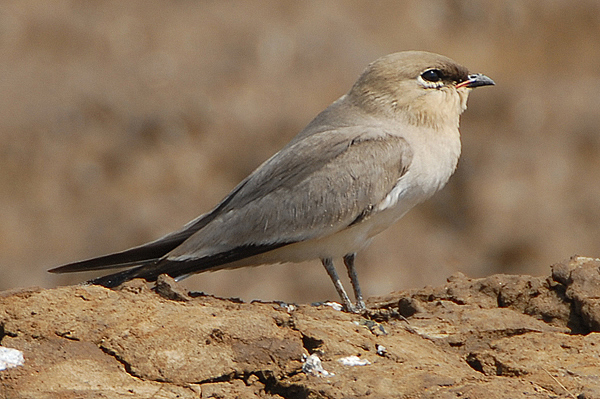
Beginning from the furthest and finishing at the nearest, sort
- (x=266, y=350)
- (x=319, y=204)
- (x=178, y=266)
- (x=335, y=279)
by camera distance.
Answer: (x=335, y=279), (x=319, y=204), (x=178, y=266), (x=266, y=350)

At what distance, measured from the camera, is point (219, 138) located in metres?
18.4

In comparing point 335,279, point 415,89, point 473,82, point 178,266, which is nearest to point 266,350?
point 178,266

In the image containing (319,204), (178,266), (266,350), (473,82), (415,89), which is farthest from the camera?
(473,82)

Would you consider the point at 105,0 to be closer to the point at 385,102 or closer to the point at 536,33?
the point at 536,33

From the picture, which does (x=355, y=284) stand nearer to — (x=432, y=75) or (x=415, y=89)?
(x=415, y=89)

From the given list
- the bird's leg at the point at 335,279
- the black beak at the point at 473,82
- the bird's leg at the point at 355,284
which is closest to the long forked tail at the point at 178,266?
the bird's leg at the point at 335,279

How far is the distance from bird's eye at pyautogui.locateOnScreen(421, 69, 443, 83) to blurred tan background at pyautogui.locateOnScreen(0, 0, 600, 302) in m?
6.89

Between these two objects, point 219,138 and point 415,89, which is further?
point 219,138

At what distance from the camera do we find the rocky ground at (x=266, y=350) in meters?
5.85

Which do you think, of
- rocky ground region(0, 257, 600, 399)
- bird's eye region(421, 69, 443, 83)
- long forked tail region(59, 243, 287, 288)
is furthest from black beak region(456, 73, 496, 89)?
rocky ground region(0, 257, 600, 399)

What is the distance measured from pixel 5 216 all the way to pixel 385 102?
36.2ft

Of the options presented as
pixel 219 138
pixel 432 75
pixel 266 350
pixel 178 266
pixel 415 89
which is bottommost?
pixel 266 350

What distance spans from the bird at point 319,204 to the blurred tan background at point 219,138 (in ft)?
23.3

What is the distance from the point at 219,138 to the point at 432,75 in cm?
987
